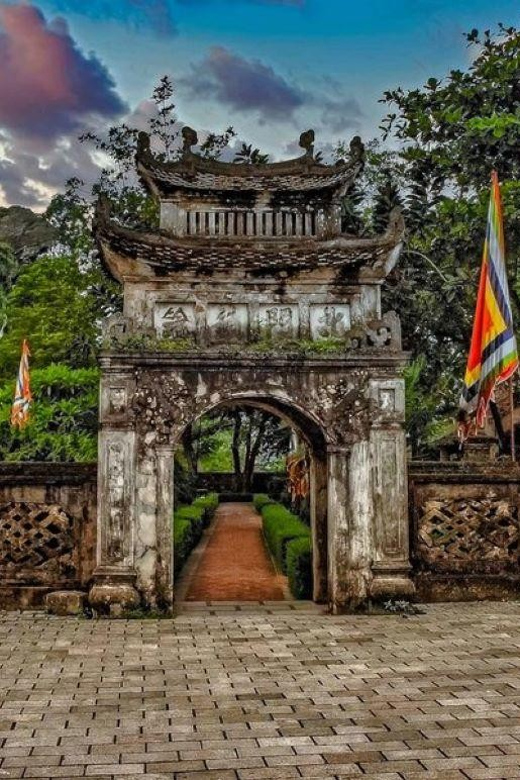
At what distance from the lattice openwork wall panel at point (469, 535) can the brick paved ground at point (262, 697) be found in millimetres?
1071

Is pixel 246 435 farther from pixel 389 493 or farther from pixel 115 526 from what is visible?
pixel 115 526

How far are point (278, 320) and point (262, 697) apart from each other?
6.21 m

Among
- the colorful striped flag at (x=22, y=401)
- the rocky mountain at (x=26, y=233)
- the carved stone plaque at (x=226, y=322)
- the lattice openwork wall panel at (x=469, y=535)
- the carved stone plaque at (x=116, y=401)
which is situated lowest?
the lattice openwork wall panel at (x=469, y=535)

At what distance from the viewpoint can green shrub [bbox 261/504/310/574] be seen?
15836 millimetres

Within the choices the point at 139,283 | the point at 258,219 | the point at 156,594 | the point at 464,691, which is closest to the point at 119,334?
the point at 139,283

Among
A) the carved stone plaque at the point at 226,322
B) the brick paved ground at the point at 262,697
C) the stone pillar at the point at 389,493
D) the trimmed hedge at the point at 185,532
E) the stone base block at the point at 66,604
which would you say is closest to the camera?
the brick paved ground at the point at 262,697

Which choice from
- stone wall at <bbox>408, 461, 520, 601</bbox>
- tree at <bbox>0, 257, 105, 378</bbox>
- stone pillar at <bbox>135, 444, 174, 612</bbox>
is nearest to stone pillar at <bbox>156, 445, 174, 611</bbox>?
stone pillar at <bbox>135, 444, 174, 612</bbox>

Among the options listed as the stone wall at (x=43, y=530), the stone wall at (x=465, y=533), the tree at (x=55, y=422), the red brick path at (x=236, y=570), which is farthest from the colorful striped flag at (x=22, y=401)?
the stone wall at (x=465, y=533)

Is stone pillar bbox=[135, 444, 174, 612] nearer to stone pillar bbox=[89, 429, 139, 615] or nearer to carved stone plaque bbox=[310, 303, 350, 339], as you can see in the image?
stone pillar bbox=[89, 429, 139, 615]

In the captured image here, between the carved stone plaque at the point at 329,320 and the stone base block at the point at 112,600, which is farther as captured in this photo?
the carved stone plaque at the point at 329,320

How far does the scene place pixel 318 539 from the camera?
12.5 m

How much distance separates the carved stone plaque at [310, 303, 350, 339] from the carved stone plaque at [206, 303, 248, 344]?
3.34 feet

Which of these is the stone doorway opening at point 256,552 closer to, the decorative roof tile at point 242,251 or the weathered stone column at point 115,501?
the weathered stone column at point 115,501

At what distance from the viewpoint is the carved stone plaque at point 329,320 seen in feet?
39.7
